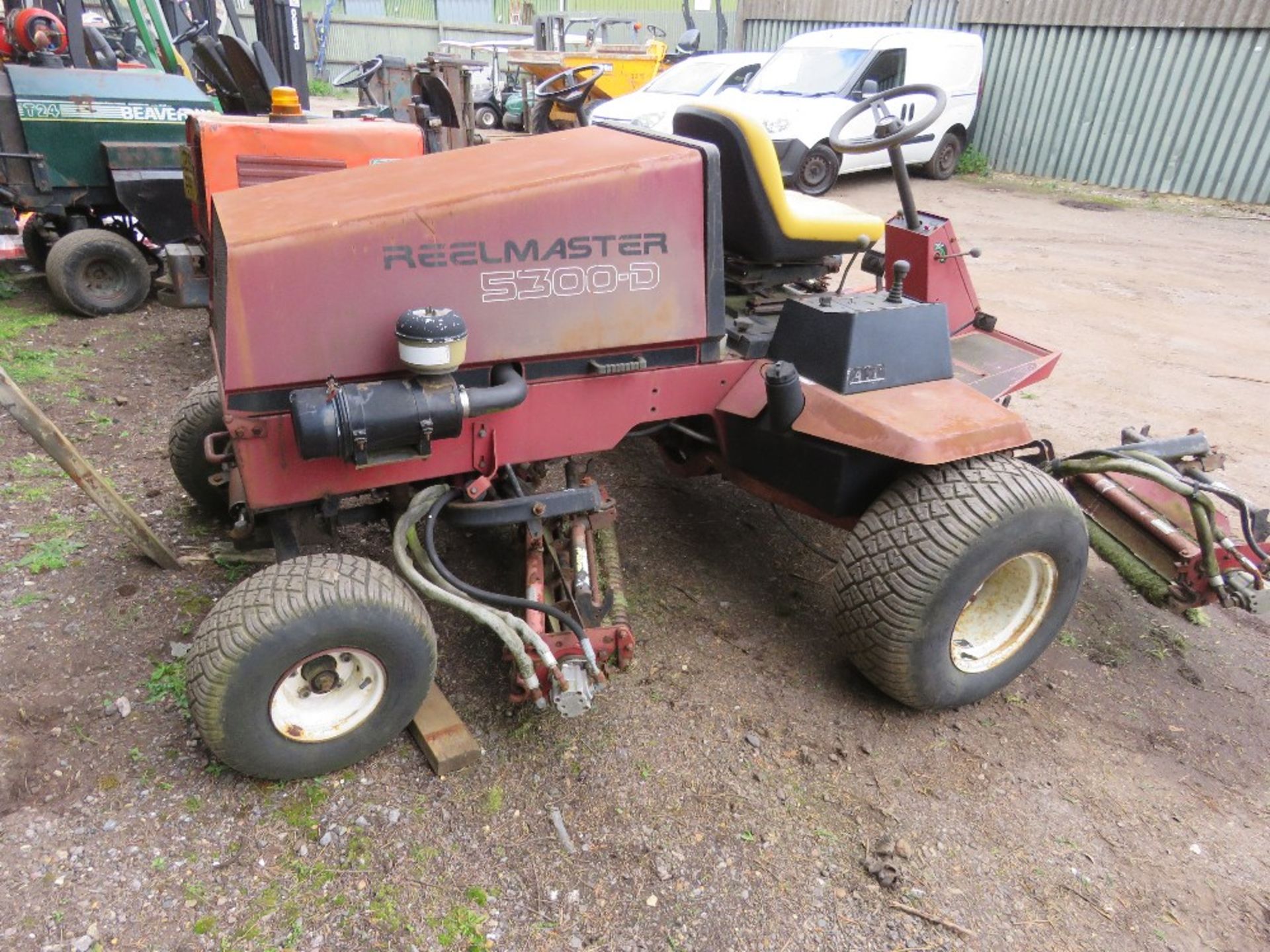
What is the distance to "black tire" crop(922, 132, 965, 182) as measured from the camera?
12.0 meters

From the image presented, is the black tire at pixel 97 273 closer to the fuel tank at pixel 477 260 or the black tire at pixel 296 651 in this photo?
the fuel tank at pixel 477 260

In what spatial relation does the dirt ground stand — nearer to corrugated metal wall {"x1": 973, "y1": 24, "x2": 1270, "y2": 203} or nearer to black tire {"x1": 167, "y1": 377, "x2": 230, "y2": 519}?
black tire {"x1": 167, "y1": 377, "x2": 230, "y2": 519}

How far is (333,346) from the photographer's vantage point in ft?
6.89

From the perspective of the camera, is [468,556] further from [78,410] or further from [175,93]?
[175,93]

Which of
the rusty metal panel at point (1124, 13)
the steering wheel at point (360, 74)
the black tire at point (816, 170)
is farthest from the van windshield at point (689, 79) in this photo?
the rusty metal panel at point (1124, 13)

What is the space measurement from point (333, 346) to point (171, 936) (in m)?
1.29

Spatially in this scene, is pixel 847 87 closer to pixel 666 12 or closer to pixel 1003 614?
pixel 1003 614

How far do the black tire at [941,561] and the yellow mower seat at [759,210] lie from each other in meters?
0.81

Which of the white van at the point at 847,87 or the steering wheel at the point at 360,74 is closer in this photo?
the steering wheel at the point at 360,74

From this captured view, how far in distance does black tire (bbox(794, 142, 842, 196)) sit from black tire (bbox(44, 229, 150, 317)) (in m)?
6.59

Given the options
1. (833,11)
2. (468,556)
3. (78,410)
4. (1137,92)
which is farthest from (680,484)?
(833,11)

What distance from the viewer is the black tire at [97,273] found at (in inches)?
215

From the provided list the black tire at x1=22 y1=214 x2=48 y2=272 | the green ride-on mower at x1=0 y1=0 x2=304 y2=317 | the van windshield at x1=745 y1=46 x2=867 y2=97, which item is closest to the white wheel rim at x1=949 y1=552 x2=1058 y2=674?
the green ride-on mower at x1=0 y1=0 x2=304 y2=317

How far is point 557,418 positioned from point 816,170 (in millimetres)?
8574
